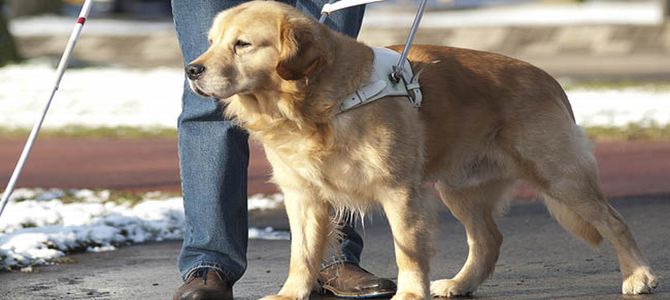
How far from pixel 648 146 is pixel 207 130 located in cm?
649

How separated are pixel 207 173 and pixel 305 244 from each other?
562 mm

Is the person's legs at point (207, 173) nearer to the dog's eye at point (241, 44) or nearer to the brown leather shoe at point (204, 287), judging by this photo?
the brown leather shoe at point (204, 287)

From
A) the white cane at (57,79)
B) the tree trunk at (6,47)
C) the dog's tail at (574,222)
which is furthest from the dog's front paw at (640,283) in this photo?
the tree trunk at (6,47)

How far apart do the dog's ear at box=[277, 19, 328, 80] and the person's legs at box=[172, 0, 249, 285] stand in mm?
663

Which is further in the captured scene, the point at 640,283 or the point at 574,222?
the point at 574,222

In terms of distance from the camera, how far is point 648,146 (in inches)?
442

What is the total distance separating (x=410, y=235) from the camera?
201 inches

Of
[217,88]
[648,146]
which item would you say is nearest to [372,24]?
[648,146]

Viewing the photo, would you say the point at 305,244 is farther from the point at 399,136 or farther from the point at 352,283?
the point at 399,136

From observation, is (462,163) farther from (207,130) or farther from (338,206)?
(207,130)

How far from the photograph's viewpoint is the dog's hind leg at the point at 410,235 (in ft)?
16.6

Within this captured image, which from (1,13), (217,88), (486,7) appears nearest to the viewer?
(217,88)

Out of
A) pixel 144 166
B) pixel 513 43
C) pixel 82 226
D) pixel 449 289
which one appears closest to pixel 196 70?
pixel 449 289

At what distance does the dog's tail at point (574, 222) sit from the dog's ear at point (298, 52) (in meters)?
1.36
